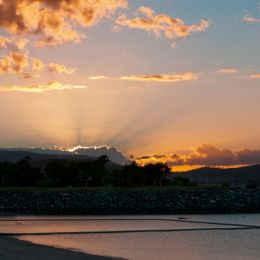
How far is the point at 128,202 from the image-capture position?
61062mm

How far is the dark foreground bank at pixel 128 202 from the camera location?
5962 cm

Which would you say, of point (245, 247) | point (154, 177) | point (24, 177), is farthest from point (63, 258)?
point (154, 177)

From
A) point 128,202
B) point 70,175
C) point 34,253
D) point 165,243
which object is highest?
point 70,175

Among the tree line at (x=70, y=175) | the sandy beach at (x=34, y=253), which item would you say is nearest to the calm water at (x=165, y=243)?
the sandy beach at (x=34, y=253)

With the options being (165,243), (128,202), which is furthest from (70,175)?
(165,243)

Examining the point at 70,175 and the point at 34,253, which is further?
the point at 70,175

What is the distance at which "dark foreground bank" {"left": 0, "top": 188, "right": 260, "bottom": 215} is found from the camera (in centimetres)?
5962

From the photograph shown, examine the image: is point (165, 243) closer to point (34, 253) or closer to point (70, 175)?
point (34, 253)

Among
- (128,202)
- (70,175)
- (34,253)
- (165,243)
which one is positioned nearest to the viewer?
(34,253)

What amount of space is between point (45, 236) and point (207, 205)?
35.5m

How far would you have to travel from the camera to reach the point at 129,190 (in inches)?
2562

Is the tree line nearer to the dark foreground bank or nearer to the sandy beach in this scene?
the dark foreground bank

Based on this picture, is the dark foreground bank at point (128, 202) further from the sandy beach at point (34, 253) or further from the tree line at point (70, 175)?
the sandy beach at point (34, 253)

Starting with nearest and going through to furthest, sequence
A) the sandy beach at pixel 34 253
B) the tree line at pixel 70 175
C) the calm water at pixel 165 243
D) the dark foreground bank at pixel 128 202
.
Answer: the sandy beach at pixel 34 253, the calm water at pixel 165 243, the dark foreground bank at pixel 128 202, the tree line at pixel 70 175
